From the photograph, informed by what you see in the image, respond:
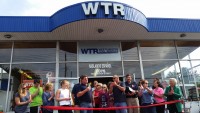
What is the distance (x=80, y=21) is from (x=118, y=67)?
3.23 meters

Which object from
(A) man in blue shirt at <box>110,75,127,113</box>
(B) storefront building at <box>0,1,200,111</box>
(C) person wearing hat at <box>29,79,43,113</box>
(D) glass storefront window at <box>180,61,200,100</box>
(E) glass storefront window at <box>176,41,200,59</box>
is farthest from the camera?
(E) glass storefront window at <box>176,41,200,59</box>

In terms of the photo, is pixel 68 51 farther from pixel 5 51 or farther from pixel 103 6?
pixel 103 6

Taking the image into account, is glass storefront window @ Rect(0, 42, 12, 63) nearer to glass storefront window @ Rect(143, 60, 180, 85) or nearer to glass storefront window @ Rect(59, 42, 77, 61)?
glass storefront window @ Rect(59, 42, 77, 61)

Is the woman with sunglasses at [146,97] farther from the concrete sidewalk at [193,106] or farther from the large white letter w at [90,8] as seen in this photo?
the concrete sidewalk at [193,106]

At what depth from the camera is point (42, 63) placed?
1037 cm

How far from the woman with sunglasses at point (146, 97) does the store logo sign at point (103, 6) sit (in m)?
3.31

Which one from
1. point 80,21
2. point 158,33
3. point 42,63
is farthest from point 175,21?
point 42,63

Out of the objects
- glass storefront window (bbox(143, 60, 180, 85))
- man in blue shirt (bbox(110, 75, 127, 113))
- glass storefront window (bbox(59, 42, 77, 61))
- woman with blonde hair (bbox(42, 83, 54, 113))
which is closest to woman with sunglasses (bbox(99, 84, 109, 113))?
man in blue shirt (bbox(110, 75, 127, 113))

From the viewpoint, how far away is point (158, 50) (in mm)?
11406

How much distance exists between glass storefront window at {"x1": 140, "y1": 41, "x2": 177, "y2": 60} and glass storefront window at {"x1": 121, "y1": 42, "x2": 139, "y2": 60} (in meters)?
0.38

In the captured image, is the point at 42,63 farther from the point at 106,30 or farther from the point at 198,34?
the point at 198,34

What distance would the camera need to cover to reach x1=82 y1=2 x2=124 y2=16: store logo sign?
834 centimetres

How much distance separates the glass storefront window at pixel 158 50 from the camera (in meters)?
11.2

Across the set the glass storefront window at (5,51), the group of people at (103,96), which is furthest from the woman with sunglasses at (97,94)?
the glass storefront window at (5,51)
